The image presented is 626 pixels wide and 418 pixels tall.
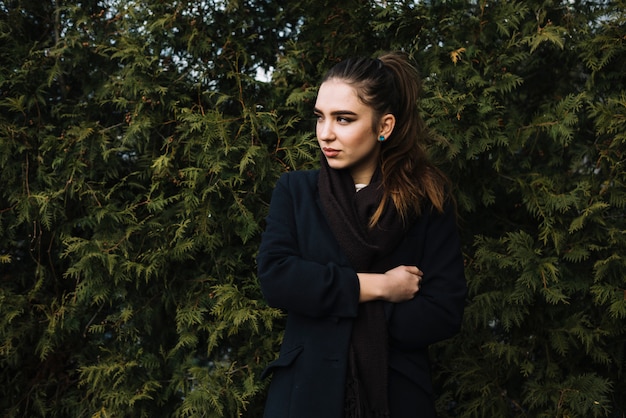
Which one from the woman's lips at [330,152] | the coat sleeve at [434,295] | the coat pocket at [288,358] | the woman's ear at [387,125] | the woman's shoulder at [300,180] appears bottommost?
the coat pocket at [288,358]

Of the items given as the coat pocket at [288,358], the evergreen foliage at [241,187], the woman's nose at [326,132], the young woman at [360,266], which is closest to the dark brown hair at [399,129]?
the young woman at [360,266]

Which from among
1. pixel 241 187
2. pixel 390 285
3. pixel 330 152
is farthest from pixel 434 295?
pixel 241 187

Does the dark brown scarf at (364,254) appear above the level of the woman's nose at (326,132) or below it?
below

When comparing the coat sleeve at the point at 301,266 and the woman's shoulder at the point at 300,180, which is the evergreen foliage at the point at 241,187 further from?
the coat sleeve at the point at 301,266

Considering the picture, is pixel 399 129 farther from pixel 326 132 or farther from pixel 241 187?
pixel 241 187

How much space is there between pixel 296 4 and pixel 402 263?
70.6 inches

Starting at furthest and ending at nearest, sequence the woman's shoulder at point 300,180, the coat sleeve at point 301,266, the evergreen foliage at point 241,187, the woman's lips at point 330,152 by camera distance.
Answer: the evergreen foliage at point 241,187, the woman's shoulder at point 300,180, the woman's lips at point 330,152, the coat sleeve at point 301,266

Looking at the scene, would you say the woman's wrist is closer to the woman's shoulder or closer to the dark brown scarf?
the dark brown scarf

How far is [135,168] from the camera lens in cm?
384

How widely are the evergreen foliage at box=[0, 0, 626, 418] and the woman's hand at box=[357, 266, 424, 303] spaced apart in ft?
3.65

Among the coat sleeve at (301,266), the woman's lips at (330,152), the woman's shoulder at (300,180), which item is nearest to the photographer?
the coat sleeve at (301,266)

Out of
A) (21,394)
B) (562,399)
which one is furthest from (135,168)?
(562,399)

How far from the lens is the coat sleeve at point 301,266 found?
7.37 ft

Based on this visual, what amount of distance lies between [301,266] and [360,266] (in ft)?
0.69
